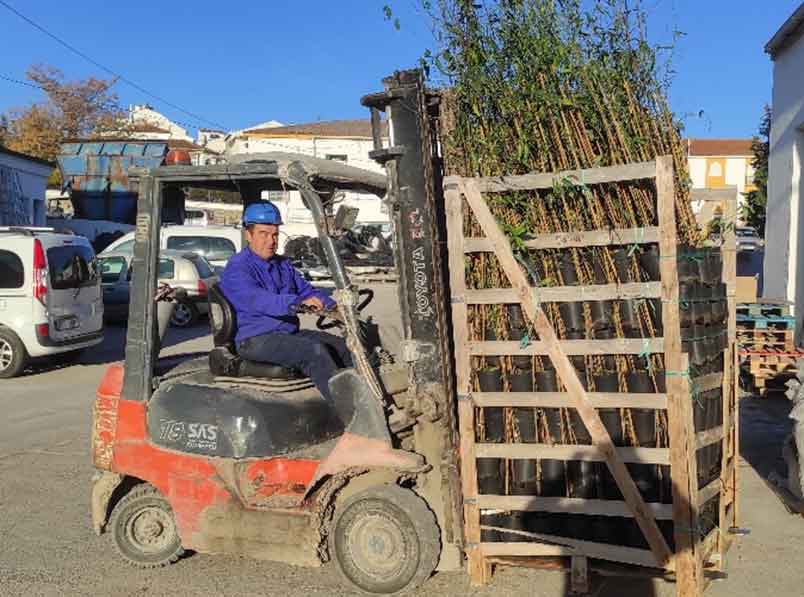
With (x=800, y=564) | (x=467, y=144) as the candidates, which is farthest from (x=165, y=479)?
(x=800, y=564)

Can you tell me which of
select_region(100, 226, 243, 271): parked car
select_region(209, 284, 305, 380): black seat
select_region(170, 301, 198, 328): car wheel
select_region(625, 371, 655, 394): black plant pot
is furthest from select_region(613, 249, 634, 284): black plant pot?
select_region(100, 226, 243, 271): parked car

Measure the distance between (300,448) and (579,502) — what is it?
159cm

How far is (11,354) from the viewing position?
12.7 meters

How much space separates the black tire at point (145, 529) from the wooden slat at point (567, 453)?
213 cm

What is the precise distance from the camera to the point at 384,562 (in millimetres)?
4684

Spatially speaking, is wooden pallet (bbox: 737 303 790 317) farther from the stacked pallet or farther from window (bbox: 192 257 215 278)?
window (bbox: 192 257 215 278)

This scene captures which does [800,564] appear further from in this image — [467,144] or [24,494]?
[24,494]

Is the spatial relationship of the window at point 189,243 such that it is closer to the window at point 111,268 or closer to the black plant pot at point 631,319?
the window at point 111,268

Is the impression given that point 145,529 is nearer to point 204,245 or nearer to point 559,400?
point 559,400

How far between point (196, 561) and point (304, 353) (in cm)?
164

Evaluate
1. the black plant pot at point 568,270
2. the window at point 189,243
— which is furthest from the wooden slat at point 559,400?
the window at point 189,243

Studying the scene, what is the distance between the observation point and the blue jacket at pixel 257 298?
4.96m

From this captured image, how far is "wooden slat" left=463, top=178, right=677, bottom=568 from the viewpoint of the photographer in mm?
4285

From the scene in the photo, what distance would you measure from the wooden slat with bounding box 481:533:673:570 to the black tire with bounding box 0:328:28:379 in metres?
10.0
